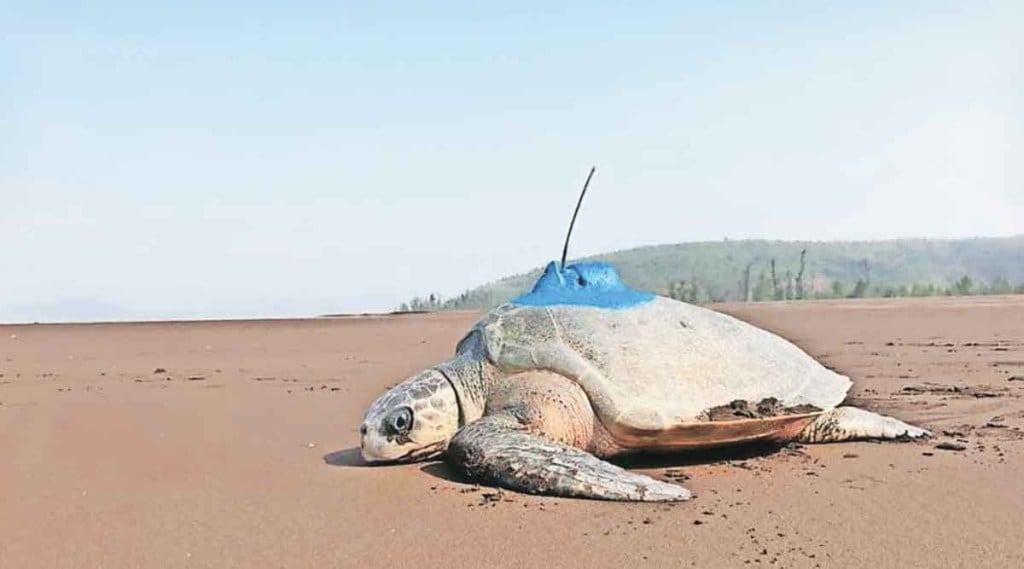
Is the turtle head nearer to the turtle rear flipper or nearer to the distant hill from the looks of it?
the turtle rear flipper

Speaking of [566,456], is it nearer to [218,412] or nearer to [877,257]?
[218,412]

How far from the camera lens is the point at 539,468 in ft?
14.3

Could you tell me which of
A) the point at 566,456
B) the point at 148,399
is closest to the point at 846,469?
the point at 566,456

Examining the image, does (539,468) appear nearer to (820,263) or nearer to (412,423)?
(412,423)

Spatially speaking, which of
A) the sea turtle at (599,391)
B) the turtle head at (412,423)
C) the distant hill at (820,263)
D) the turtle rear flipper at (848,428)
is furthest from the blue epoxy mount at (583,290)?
the distant hill at (820,263)

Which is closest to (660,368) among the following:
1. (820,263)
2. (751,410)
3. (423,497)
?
(751,410)

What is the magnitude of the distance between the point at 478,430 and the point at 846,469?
1884mm

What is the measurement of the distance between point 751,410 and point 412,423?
6.17 ft

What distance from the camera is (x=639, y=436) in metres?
5.11

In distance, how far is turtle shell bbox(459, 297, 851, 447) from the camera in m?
5.09

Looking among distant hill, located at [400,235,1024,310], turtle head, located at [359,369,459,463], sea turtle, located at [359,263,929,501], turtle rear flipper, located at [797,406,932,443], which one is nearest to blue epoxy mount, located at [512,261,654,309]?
sea turtle, located at [359,263,929,501]

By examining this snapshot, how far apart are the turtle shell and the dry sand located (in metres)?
0.24

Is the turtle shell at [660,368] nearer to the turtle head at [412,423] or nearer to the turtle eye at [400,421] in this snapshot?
the turtle head at [412,423]

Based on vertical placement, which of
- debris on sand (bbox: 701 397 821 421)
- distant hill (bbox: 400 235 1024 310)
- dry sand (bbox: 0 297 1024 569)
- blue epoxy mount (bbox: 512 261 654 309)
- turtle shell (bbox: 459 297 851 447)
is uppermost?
distant hill (bbox: 400 235 1024 310)
